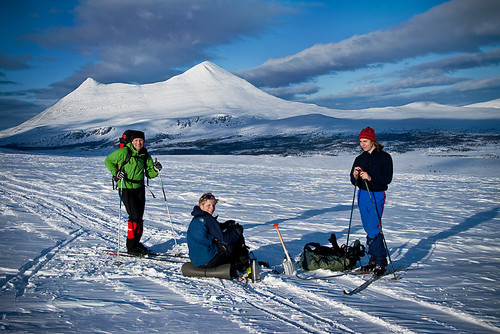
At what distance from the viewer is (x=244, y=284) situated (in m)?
4.11

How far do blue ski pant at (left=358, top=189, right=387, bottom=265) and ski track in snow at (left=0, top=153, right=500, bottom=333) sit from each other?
48 cm

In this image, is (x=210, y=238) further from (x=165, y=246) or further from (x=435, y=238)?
(x=435, y=238)

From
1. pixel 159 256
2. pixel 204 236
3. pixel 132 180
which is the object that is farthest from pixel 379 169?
pixel 132 180

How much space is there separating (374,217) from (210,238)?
7.37 feet

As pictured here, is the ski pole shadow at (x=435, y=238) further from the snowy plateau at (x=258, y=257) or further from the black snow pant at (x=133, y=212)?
the black snow pant at (x=133, y=212)

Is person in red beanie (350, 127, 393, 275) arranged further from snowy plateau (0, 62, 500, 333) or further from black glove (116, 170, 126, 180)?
black glove (116, 170, 126, 180)

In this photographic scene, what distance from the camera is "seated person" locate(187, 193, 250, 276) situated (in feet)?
13.4

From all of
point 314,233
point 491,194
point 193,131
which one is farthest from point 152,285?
point 193,131

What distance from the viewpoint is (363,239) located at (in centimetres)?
635

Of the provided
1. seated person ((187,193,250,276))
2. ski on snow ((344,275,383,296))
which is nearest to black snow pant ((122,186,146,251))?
seated person ((187,193,250,276))

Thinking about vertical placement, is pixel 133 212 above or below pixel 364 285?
above

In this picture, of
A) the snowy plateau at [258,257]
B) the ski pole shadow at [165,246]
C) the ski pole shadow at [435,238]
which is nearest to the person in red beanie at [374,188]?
the snowy plateau at [258,257]

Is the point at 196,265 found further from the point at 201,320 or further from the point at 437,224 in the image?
the point at 437,224

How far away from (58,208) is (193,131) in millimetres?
121828
